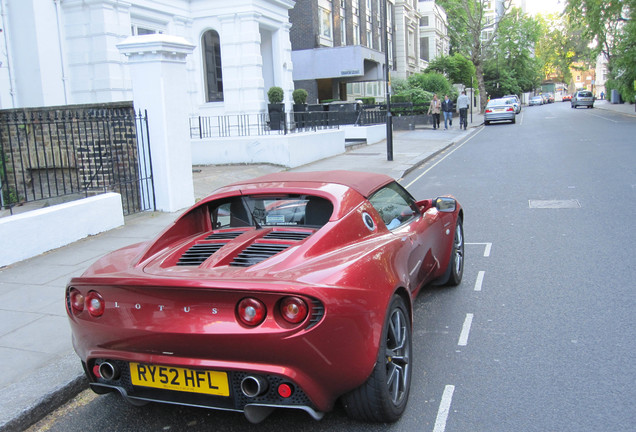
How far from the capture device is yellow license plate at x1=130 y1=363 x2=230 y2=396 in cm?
297

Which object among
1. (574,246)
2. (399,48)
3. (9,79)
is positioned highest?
(399,48)

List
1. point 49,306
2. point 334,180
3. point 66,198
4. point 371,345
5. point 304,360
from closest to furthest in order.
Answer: point 304,360
point 371,345
point 334,180
point 49,306
point 66,198

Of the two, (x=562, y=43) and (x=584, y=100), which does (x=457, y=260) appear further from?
(x=562, y=43)

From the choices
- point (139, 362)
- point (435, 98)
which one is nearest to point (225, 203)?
point (139, 362)

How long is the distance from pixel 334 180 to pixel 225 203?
31.9 inches

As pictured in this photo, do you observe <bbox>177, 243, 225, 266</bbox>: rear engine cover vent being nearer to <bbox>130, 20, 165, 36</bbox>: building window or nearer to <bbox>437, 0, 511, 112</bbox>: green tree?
<bbox>130, 20, 165, 36</bbox>: building window

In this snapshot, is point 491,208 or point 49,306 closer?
point 49,306

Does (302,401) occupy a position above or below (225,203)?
below

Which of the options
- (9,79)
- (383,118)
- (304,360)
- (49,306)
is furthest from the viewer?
(383,118)

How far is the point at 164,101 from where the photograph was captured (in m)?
10.0

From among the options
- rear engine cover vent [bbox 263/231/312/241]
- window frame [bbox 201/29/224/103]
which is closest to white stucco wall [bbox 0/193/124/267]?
rear engine cover vent [bbox 263/231/312/241]

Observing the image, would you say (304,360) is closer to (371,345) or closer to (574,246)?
(371,345)

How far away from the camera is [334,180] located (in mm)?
4195

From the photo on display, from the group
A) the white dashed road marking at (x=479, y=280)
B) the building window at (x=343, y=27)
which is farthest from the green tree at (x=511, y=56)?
the white dashed road marking at (x=479, y=280)
